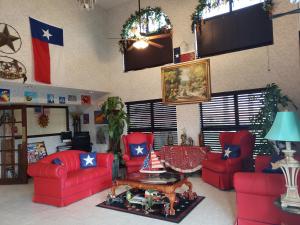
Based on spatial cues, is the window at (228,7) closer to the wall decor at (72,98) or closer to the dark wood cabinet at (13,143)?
the wall decor at (72,98)

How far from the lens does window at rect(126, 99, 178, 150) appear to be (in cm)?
701

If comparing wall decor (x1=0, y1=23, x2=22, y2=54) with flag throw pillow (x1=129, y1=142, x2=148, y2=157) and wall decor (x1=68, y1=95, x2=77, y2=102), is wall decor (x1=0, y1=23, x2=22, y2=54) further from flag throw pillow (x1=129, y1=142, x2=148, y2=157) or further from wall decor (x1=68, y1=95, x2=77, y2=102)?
flag throw pillow (x1=129, y1=142, x2=148, y2=157)

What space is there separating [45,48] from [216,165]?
16.8 feet

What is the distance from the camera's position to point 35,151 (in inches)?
279

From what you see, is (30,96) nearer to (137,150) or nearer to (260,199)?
(137,150)

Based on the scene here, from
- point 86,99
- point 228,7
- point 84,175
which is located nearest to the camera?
point 84,175

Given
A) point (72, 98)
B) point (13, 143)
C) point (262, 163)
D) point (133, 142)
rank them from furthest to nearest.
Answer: point (72, 98)
point (133, 142)
point (13, 143)
point (262, 163)

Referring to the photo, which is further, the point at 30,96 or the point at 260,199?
the point at 30,96

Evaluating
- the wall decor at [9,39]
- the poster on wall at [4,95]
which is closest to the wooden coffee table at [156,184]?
the poster on wall at [4,95]

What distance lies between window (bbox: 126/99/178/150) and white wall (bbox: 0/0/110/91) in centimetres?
135

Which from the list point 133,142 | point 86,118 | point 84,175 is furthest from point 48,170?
point 86,118

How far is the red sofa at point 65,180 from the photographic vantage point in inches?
167

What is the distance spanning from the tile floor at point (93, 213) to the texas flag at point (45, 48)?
3.03m

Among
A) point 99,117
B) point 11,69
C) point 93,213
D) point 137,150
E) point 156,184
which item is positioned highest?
point 11,69
